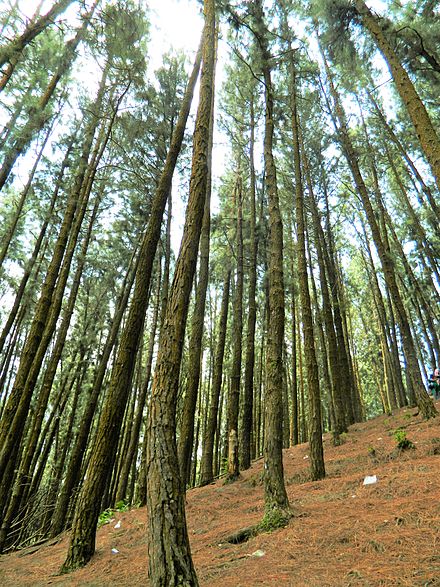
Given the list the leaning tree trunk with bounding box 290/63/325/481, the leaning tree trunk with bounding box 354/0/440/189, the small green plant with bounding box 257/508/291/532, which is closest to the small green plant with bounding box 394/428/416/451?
the leaning tree trunk with bounding box 290/63/325/481

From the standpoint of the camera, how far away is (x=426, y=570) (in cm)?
239

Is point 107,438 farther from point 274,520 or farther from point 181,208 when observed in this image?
point 181,208

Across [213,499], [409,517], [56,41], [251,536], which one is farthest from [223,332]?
[56,41]

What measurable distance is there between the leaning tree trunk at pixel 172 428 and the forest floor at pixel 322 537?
739 mm

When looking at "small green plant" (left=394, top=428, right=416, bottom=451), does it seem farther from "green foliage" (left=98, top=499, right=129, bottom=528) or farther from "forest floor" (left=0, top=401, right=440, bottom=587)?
"green foliage" (left=98, top=499, right=129, bottom=528)

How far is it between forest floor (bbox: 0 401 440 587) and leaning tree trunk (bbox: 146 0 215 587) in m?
0.74

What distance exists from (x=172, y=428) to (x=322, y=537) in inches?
74.7

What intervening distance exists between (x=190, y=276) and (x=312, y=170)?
10.4 m

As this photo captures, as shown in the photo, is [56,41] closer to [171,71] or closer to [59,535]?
[171,71]

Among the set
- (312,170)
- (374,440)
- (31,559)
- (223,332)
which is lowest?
(31,559)

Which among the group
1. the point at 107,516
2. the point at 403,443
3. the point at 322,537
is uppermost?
the point at 403,443

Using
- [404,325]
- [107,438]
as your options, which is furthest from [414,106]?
[107,438]

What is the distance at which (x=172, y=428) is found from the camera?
10.3ft

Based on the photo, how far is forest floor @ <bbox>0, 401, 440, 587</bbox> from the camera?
270 cm
